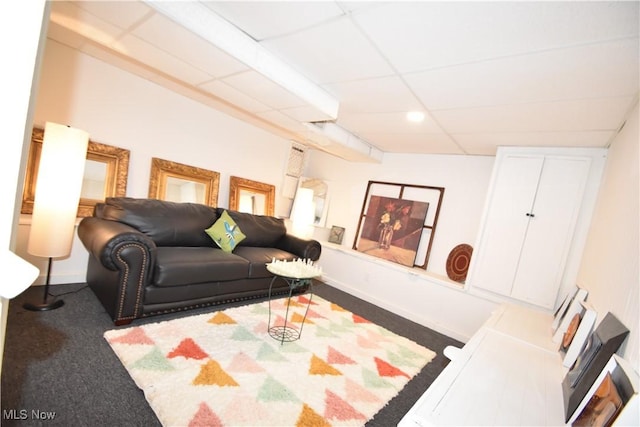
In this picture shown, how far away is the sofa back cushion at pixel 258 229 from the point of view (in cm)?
366

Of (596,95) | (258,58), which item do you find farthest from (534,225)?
(258,58)

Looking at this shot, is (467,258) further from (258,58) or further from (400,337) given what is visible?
(258,58)

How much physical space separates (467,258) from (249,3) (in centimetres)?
349

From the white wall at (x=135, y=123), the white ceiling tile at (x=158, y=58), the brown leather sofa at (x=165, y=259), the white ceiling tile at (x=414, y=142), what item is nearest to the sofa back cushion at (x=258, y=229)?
the brown leather sofa at (x=165, y=259)

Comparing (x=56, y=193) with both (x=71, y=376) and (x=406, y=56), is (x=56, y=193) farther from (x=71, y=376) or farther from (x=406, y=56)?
(x=406, y=56)

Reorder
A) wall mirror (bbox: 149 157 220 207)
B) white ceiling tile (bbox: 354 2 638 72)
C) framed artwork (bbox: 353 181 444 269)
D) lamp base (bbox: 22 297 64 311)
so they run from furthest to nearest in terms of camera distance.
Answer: framed artwork (bbox: 353 181 444 269), wall mirror (bbox: 149 157 220 207), lamp base (bbox: 22 297 64 311), white ceiling tile (bbox: 354 2 638 72)

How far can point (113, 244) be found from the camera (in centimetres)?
208

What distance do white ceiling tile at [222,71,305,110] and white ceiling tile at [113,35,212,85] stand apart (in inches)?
10.6

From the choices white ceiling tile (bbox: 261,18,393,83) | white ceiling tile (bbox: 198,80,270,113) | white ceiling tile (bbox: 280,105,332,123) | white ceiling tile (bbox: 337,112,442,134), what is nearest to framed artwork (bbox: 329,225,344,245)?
white ceiling tile (bbox: 337,112,442,134)

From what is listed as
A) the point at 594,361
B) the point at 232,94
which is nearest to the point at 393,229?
the point at 232,94

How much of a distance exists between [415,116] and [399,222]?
1824 millimetres

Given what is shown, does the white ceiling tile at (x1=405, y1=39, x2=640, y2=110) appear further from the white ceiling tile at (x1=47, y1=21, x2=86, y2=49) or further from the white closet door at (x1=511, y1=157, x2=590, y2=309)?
the white ceiling tile at (x1=47, y1=21, x2=86, y2=49)

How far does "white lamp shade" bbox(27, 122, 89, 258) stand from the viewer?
6.89 ft

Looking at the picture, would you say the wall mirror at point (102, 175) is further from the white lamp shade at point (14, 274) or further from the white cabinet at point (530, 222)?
the white cabinet at point (530, 222)
